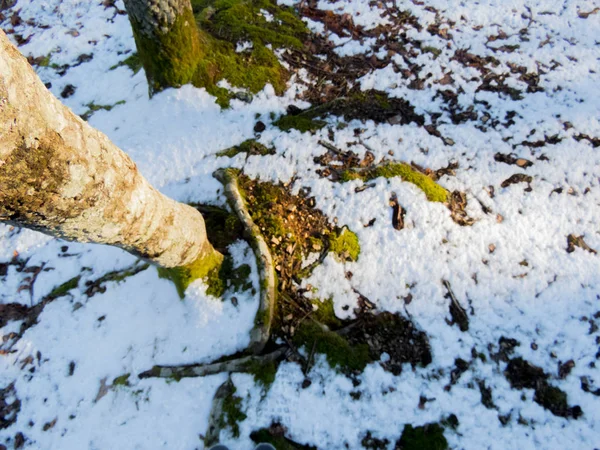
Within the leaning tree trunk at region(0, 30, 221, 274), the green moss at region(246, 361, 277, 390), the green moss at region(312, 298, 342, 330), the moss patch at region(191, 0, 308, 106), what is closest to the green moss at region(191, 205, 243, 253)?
the green moss at region(312, 298, 342, 330)

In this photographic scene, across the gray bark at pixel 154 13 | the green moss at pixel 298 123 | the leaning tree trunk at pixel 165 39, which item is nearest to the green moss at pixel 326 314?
the green moss at pixel 298 123

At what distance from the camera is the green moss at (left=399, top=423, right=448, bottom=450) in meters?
3.22

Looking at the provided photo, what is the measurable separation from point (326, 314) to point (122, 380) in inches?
88.6

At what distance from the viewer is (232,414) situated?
3312mm

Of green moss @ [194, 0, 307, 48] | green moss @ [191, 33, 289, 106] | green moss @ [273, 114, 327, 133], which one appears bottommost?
green moss @ [273, 114, 327, 133]

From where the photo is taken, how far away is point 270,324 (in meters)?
3.61

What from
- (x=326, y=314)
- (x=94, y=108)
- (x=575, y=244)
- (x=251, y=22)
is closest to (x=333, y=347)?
(x=326, y=314)

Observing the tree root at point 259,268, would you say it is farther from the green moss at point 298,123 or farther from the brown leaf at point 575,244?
the brown leaf at point 575,244

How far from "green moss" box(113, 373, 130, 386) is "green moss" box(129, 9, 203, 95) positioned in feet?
13.0

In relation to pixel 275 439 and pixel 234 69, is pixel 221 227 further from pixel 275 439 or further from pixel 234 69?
pixel 234 69

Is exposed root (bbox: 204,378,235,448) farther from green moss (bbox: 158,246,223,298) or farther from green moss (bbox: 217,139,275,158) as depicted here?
green moss (bbox: 217,139,275,158)

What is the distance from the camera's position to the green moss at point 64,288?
4.16 meters

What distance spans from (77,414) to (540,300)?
17.3ft

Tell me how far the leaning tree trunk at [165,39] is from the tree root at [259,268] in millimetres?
1904
